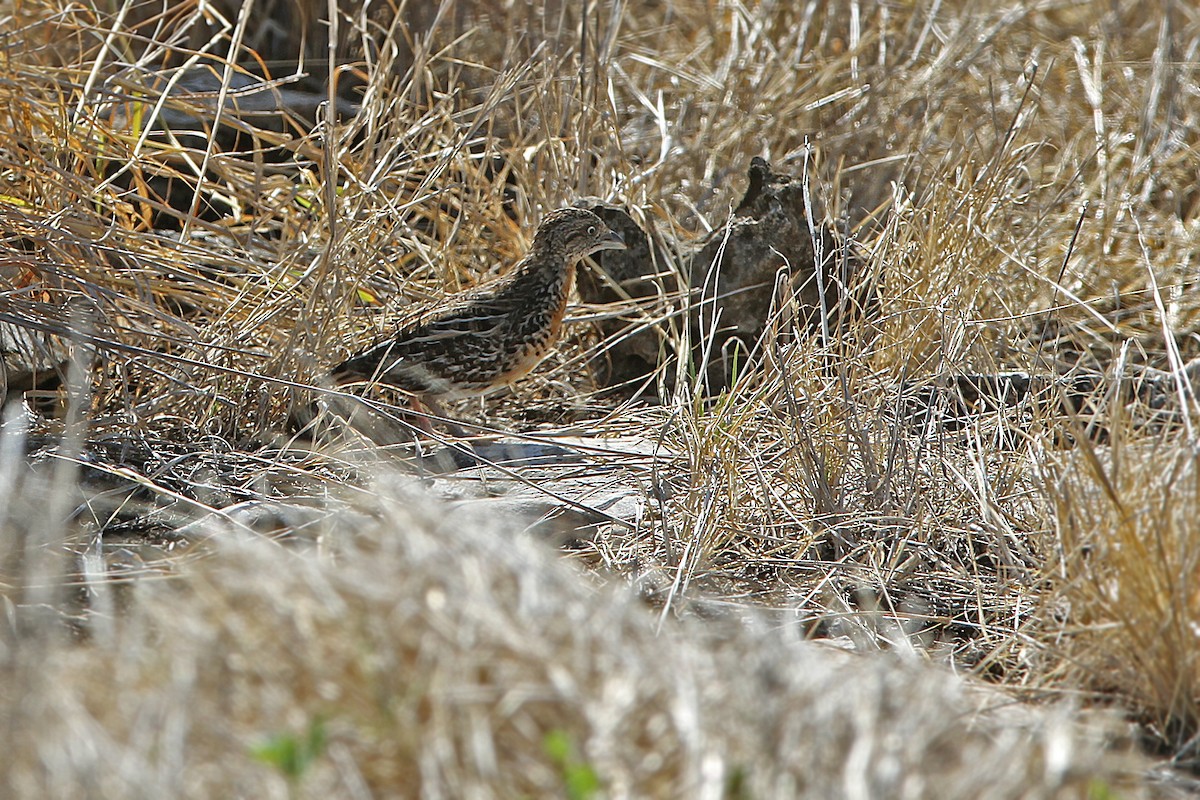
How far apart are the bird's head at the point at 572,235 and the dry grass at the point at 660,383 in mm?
421

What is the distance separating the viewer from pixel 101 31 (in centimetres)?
515

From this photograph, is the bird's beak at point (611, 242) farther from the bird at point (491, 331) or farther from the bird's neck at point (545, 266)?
the bird's neck at point (545, 266)

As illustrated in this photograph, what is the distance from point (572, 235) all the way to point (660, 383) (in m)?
0.64

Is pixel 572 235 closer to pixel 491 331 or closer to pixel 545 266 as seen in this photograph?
pixel 545 266

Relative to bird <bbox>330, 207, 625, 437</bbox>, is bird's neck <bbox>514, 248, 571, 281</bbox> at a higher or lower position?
higher

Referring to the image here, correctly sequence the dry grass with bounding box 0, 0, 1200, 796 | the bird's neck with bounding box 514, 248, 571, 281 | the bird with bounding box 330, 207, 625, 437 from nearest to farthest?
the dry grass with bounding box 0, 0, 1200, 796, the bird with bounding box 330, 207, 625, 437, the bird's neck with bounding box 514, 248, 571, 281

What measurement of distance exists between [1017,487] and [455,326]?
207 centimetres

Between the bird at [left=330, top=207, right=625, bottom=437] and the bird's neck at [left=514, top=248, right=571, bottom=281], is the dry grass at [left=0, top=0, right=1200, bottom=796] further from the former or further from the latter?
the bird's neck at [left=514, top=248, right=571, bottom=281]

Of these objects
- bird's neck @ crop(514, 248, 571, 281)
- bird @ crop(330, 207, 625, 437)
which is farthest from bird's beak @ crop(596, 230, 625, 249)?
bird's neck @ crop(514, 248, 571, 281)

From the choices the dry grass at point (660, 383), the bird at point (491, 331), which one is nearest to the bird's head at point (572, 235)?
the bird at point (491, 331)

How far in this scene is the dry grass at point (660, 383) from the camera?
216 centimetres

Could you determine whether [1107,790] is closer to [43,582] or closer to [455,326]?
[43,582]

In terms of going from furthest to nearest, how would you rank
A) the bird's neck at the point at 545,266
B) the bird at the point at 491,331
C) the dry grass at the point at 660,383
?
the bird's neck at the point at 545,266, the bird at the point at 491,331, the dry grass at the point at 660,383

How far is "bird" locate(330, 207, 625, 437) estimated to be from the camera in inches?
203
